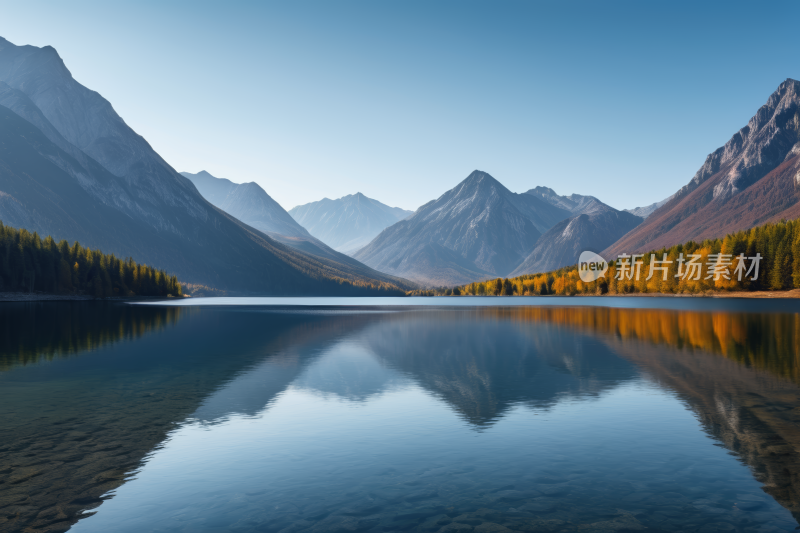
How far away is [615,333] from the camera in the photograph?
74.6 m

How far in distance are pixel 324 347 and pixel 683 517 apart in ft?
164

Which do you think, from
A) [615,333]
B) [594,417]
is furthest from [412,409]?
[615,333]

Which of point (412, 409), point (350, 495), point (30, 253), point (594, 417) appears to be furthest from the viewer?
point (30, 253)

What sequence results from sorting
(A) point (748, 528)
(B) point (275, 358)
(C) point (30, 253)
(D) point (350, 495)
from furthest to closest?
(C) point (30, 253) < (B) point (275, 358) < (D) point (350, 495) < (A) point (748, 528)

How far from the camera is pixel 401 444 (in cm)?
2331

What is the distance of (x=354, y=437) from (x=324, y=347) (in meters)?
38.0

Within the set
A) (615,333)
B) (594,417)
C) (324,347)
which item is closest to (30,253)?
(324,347)

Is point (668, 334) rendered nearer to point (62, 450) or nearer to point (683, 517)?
point (683, 517)

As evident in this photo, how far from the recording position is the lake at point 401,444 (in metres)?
15.6

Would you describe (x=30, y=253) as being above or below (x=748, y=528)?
above

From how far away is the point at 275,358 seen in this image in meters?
52.3

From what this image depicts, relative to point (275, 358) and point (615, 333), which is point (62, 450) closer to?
point (275, 358)

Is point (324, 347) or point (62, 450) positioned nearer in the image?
point (62, 450)

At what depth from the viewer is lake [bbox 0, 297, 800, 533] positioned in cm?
1557
